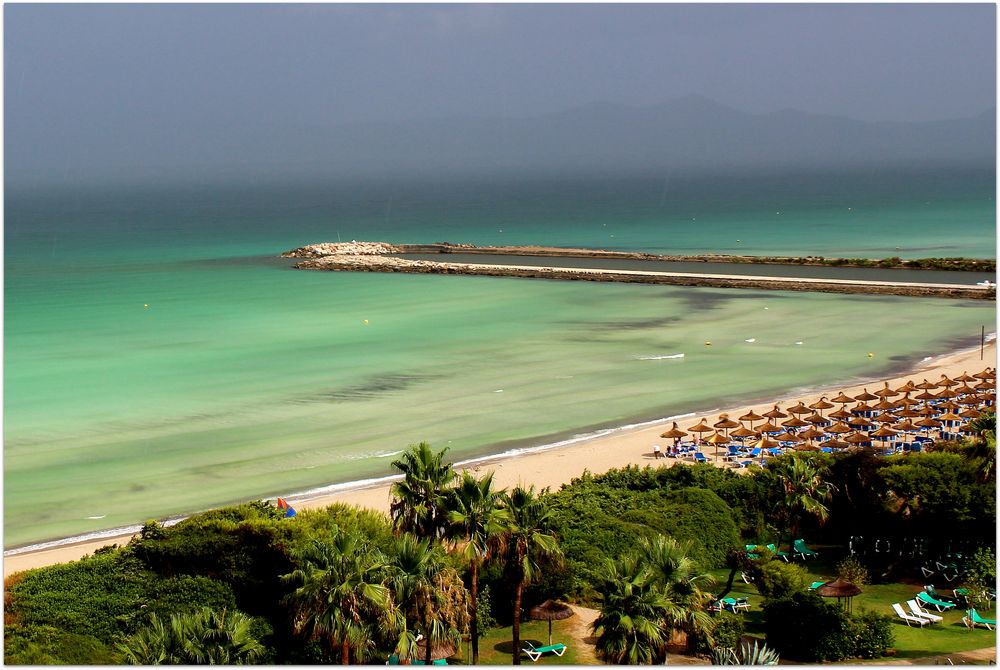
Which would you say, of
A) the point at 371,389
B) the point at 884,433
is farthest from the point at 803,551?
the point at 371,389

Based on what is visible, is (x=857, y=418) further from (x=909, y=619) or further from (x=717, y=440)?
(x=909, y=619)

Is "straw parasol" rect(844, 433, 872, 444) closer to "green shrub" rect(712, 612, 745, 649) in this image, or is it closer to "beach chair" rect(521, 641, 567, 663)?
"green shrub" rect(712, 612, 745, 649)

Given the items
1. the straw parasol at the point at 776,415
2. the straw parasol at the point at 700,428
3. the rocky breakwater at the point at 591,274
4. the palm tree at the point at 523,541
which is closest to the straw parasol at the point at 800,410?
the straw parasol at the point at 776,415

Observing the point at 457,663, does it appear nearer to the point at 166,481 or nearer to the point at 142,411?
the point at 166,481

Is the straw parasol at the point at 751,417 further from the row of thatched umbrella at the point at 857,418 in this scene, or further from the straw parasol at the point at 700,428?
the straw parasol at the point at 700,428

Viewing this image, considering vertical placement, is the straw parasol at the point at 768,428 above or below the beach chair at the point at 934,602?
above
